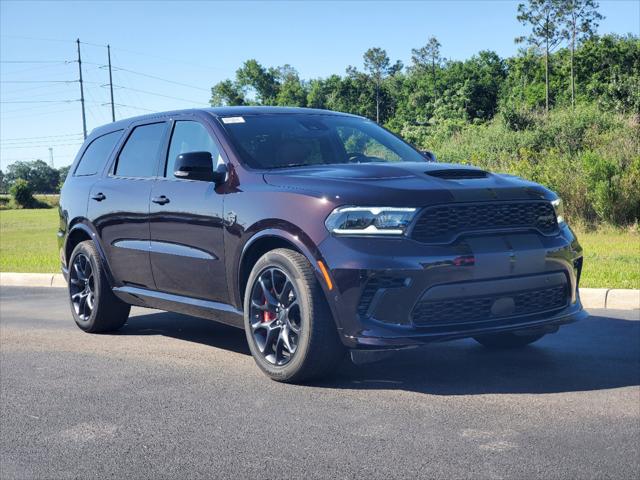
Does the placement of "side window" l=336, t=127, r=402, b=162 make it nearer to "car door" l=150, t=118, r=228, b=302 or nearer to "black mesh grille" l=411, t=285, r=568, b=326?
"car door" l=150, t=118, r=228, b=302

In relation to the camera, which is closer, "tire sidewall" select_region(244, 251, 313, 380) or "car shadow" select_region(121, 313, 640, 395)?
"tire sidewall" select_region(244, 251, 313, 380)

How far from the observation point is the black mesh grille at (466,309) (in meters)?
4.69

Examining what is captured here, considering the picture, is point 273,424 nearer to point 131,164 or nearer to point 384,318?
point 384,318

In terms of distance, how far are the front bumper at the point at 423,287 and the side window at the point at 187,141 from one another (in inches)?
68.4

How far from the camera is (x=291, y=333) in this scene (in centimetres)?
514

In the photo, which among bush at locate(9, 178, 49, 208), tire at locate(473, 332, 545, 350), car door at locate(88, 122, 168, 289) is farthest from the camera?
bush at locate(9, 178, 49, 208)

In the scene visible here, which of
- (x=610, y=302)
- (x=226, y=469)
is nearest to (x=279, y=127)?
(x=226, y=469)

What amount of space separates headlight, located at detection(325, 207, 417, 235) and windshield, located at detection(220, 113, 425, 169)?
1.08 metres

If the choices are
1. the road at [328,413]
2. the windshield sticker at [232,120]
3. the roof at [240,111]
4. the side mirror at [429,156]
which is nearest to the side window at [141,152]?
the roof at [240,111]

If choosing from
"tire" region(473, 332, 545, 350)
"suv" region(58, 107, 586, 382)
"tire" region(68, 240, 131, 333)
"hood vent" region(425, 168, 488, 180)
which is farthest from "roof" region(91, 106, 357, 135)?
"tire" region(473, 332, 545, 350)

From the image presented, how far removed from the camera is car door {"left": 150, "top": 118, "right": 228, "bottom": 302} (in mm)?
5699

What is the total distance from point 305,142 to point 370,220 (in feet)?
4.97

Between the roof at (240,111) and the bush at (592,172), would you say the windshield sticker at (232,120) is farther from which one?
the bush at (592,172)

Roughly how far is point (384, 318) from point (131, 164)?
3278 mm
